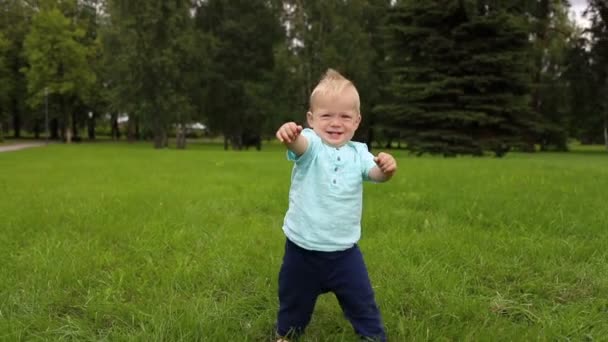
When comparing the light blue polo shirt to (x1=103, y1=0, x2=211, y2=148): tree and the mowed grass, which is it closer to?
the mowed grass

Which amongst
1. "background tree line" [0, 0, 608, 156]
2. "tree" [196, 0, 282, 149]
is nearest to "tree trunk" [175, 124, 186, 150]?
"background tree line" [0, 0, 608, 156]

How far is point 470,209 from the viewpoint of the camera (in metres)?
5.98

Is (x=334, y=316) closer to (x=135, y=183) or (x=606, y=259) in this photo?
(x=606, y=259)

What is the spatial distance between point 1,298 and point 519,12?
30230mm

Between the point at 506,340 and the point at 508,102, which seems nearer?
the point at 506,340

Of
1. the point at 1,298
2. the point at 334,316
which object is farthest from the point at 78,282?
the point at 334,316

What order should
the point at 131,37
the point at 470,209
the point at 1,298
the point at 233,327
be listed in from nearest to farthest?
the point at 233,327, the point at 1,298, the point at 470,209, the point at 131,37

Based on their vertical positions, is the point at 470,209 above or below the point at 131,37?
below

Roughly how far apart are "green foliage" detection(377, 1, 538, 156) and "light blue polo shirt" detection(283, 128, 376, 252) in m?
23.5

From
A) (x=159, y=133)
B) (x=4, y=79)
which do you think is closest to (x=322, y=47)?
(x=159, y=133)

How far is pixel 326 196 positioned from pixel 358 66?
34.0 m

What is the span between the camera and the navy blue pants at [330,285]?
249 centimetres

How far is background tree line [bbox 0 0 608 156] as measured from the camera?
25.5m

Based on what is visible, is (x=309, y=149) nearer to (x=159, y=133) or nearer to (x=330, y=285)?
(x=330, y=285)
